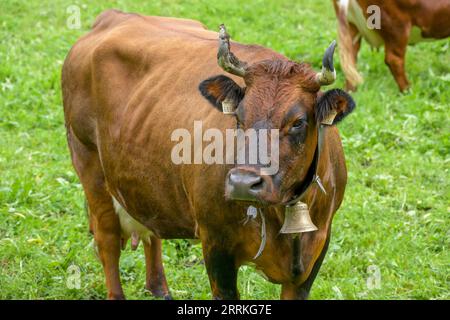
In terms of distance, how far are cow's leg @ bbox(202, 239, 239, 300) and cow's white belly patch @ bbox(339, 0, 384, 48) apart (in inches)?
222

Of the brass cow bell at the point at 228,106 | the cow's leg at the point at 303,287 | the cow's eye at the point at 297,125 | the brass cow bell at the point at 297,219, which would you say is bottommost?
the cow's leg at the point at 303,287

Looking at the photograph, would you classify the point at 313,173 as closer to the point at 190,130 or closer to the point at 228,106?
the point at 228,106

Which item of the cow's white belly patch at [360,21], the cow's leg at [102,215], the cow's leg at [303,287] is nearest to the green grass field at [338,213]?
the cow's leg at [102,215]

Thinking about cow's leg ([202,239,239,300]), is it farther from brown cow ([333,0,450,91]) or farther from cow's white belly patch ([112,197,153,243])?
brown cow ([333,0,450,91])

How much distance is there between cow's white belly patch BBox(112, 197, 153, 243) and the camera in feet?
A: 20.6

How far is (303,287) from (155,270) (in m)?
1.54

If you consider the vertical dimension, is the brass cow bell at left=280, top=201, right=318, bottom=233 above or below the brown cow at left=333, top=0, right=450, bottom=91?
below

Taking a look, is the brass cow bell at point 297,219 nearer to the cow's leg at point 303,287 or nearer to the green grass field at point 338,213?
the cow's leg at point 303,287

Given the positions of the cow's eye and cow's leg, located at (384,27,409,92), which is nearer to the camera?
the cow's eye

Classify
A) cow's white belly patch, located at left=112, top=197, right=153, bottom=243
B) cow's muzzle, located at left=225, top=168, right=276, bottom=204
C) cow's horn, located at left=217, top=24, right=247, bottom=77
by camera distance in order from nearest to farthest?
1. cow's muzzle, located at left=225, top=168, right=276, bottom=204
2. cow's horn, located at left=217, top=24, right=247, bottom=77
3. cow's white belly patch, located at left=112, top=197, right=153, bottom=243

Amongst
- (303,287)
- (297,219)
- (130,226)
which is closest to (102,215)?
(130,226)

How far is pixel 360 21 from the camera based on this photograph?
34.0 feet

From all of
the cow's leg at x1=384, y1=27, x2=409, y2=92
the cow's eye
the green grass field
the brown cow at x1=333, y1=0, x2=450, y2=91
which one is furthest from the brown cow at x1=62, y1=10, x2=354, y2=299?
the cow's leg at x1=384, y1=27, x2=409, y2=92

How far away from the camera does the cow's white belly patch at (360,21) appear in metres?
10.2
